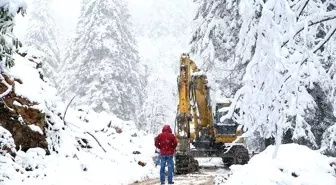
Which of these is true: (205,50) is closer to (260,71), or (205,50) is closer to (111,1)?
(260,71)

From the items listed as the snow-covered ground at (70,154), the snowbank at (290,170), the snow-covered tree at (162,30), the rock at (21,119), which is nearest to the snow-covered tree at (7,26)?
the rock at (21,119)

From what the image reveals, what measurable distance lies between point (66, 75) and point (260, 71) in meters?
31.1

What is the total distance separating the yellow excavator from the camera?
15539 mm

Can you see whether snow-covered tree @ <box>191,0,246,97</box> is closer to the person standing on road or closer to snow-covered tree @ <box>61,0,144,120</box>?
the person standing on road

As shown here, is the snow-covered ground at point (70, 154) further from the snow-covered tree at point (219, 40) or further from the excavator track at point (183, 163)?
the snow-covered tree at point (219, 40)

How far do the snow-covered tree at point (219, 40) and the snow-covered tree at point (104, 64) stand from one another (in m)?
11.8

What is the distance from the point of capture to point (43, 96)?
41.2 ft

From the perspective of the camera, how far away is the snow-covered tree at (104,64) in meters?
31.1

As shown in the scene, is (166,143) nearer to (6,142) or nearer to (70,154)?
(70,154)

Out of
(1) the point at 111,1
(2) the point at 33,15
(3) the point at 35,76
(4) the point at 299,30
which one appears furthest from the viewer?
(2) the point at 33,15

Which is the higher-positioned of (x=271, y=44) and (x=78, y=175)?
(x=271, y=44)

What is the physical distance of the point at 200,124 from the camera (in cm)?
1820

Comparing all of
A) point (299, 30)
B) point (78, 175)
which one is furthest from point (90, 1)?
point (299, 30)

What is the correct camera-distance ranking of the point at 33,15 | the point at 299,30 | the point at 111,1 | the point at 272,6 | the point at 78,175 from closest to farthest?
the point at 272,6, the point at 299,30, the point at 78,175, the point at 111,1, the point at 33,15
